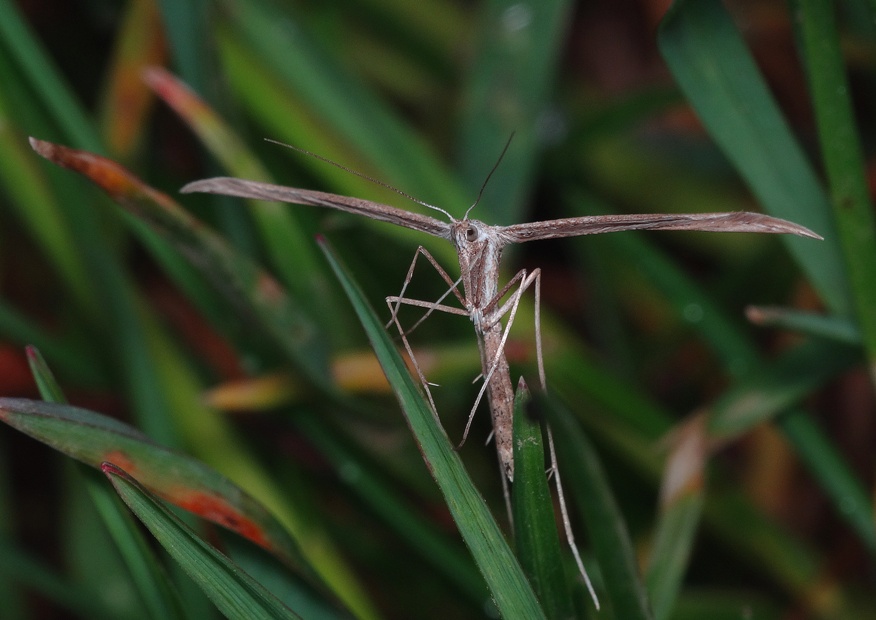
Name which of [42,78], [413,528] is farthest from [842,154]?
[42,78]

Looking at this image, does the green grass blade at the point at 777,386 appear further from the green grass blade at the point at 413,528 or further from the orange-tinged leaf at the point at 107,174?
the orange-tinged leaf at the point at 107,174

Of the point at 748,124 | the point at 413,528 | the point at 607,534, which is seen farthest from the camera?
the point at 413,528

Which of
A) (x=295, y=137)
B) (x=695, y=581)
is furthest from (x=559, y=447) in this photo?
(x=695, y=581)

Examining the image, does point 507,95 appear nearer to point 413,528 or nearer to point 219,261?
point 219,261

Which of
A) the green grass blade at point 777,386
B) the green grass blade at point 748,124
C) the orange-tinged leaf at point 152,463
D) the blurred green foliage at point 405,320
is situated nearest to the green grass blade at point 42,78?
the blurred green foliage at point 405,320

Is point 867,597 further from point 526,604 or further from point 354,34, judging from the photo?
point 354,34

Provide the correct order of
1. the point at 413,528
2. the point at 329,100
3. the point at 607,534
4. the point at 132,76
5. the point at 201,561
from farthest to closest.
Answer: the point at 132,76, the point at 329,100, the point at 413,528, the point at 607,534, the point at 201,561
